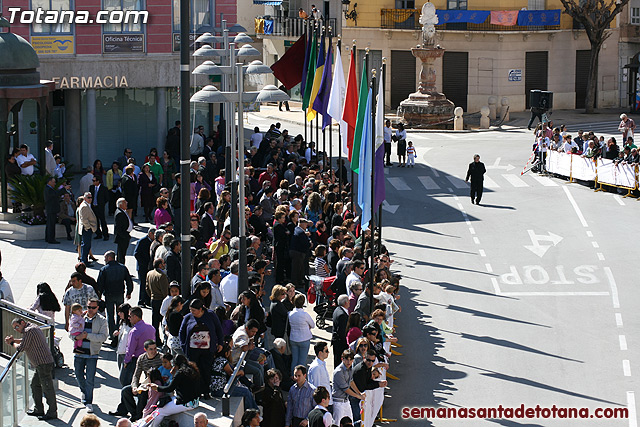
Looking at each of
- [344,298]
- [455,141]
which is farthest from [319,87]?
[455,141]

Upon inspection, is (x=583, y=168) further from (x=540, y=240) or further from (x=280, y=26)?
(x=280, y=26)

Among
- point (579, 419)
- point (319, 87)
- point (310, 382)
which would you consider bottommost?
point (579, 419)

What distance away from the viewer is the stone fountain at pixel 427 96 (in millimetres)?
47469

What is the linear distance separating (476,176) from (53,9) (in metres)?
13.6

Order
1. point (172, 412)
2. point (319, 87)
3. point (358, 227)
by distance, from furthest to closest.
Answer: point (319, 87) < point (358, 227) < point (172, 412)

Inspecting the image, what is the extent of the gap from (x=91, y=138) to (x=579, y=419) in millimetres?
21852

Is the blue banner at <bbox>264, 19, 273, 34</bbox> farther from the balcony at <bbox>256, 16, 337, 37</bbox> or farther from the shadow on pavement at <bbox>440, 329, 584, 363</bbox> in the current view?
the shadow on pavement at <bbox>440, 329, 584, 363</bbox>

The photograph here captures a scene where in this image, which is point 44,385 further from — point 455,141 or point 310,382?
point 455,141

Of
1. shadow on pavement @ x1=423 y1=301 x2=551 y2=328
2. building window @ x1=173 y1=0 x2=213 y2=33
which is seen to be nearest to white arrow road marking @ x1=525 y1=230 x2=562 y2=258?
shadow on pavement @ x1=423 y1=301 x2=551 y2=328

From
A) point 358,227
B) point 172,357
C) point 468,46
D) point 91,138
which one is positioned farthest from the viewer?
point 468,46

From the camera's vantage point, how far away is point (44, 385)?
47.4ft

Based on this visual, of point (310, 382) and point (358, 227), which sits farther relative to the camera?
point (358, 227)

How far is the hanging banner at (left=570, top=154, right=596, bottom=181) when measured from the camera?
3366cm

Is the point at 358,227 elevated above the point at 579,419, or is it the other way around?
the point at 358,227
